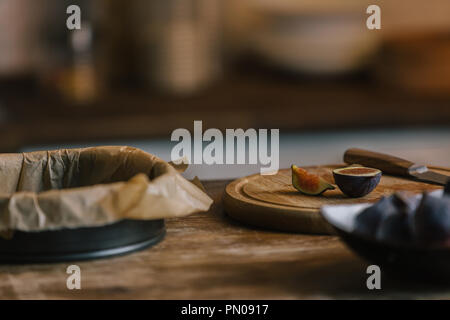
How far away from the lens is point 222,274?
961 mm

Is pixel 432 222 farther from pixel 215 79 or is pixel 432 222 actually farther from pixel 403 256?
pixel 215 79

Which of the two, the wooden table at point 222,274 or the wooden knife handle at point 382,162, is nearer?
the wooden table at point 222,274

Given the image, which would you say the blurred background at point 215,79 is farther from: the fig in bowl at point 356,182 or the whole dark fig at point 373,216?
the whole dark fig at point 373,216

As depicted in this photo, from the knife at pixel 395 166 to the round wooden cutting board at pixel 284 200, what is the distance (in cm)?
1

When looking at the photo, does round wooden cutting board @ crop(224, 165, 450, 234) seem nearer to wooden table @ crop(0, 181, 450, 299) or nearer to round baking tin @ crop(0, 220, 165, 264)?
wooden table @ crop(0, 181, 450, 299)

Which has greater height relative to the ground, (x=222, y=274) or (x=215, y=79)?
(x=215, y=79)

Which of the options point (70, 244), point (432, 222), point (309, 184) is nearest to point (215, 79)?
point (309, 184)

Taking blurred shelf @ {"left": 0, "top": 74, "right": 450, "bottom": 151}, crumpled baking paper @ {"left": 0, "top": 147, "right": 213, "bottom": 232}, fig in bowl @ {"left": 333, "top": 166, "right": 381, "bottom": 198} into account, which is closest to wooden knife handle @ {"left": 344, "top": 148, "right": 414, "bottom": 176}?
fig in bowl @ {"left": 333, "top": 166, "right": 381, "bottom": 198}

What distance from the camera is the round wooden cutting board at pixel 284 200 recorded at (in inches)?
44.5

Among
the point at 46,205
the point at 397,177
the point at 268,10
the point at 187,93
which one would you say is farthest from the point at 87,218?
the point at 268,10

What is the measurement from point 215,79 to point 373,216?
6.98 ft

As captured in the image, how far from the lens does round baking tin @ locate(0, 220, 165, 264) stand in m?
0.98

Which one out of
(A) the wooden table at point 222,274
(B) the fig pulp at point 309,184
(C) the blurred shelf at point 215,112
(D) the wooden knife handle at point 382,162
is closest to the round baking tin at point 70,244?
(A) the wooden table at point 222,274

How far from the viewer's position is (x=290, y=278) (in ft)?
3.10
